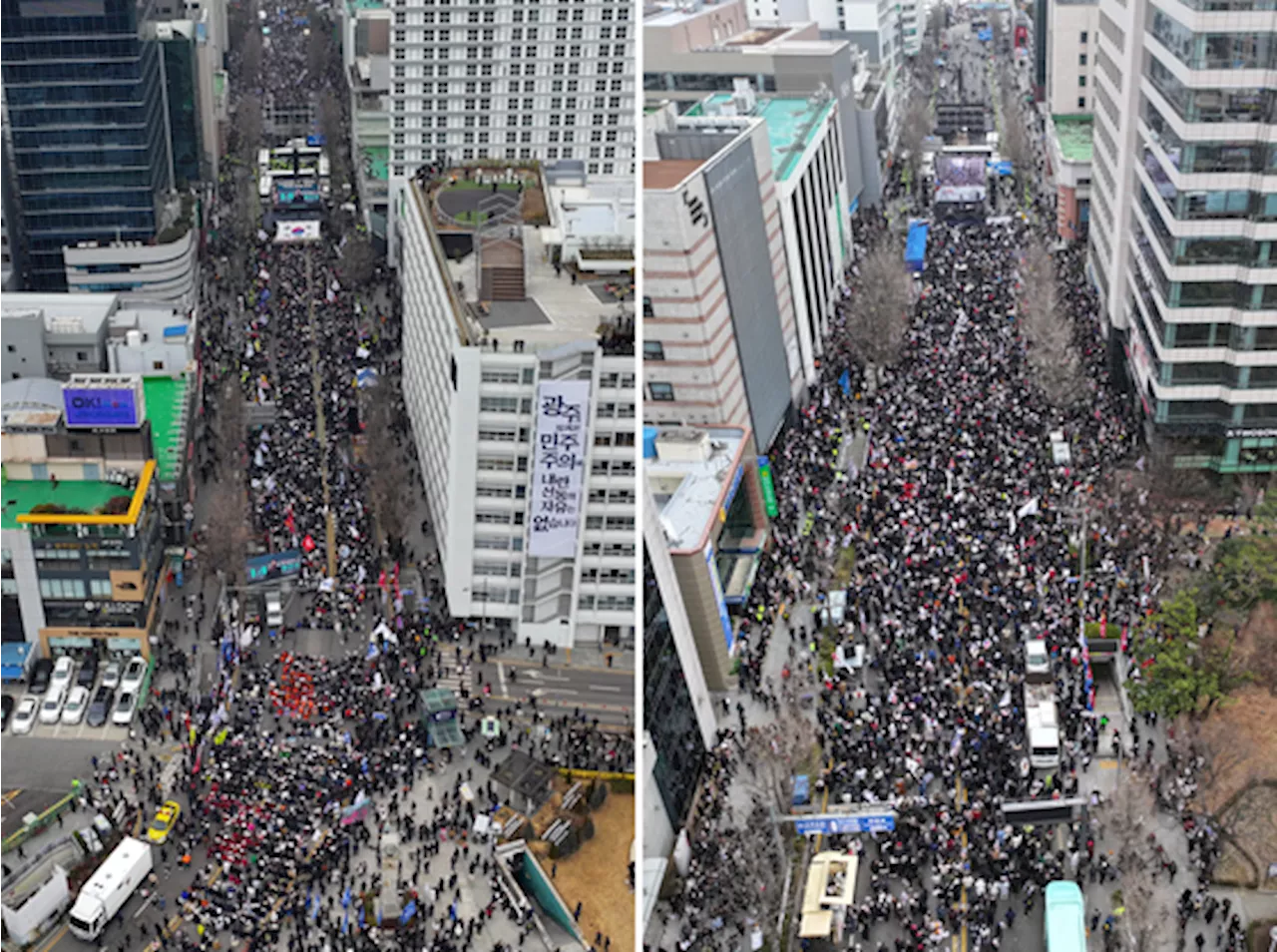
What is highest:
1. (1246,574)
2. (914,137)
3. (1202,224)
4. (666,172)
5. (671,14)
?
(1202,224)

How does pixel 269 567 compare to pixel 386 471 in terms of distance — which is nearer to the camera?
pixel 269 567

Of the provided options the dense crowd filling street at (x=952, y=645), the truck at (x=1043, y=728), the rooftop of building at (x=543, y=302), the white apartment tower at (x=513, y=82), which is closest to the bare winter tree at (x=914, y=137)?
the white apartment tower at (x=513, y=82)

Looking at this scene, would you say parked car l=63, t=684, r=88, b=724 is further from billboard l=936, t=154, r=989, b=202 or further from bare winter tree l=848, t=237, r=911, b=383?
billboard l=936, t=154, r=989, b=202

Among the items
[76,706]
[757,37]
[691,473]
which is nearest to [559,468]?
[691,473]

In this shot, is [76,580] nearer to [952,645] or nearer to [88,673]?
[88,673]

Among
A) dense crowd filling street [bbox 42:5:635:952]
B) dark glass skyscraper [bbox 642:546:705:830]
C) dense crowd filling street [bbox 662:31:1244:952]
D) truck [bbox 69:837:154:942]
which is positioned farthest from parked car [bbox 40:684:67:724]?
dense crowd filling street [bbox 662:31:1244:952]

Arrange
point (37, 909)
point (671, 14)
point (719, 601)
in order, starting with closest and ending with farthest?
point (37, 909) < point (719, 601) < point (671, 14)
